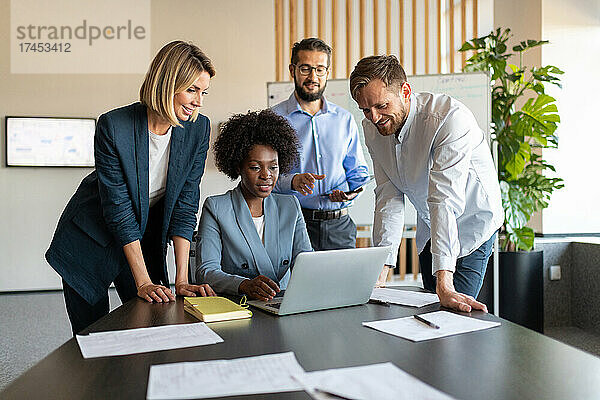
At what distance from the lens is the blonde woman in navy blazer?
1.73 meters

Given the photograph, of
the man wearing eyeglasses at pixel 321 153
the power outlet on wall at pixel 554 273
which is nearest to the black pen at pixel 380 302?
the man wearing eyeglasses at pixel 321 153

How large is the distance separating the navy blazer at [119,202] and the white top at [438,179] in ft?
2.02

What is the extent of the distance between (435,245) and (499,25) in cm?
352

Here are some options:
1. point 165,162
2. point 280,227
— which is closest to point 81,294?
point 165,162

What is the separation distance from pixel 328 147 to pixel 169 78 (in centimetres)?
112

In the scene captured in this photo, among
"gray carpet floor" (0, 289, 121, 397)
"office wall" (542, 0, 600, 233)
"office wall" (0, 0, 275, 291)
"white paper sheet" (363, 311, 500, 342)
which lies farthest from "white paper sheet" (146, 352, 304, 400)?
"office wall" (0, 0, 275, 291)

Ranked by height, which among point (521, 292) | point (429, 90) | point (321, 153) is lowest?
point (521, 292)

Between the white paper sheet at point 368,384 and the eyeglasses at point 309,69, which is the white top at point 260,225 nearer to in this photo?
the eyeglasses at point 309,69

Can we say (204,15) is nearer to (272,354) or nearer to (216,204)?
(216,204)

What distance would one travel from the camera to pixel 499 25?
467cm

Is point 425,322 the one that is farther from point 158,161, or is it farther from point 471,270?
point 158,161

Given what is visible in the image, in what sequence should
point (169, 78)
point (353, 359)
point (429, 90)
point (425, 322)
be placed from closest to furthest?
point (353, 359) → point (425, 322) → point (169, 78) → point (429, 90)

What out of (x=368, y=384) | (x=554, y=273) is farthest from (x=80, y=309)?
(x=554, y=273)

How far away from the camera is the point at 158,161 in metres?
1.87
